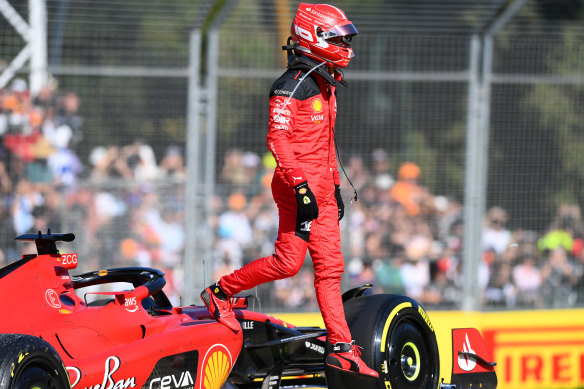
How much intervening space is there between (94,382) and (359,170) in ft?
14.4

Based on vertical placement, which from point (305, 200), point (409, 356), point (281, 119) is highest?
point (281, 119)

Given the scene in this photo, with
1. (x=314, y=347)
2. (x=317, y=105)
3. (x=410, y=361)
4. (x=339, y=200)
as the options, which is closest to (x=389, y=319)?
(x=410, y=361)

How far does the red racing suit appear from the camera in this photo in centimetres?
481

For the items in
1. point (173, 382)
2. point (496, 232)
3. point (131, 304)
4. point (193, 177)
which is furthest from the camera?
point (496, 232)

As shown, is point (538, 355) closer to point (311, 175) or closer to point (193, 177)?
point (193, 177)

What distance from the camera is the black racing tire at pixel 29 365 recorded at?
3.62 m

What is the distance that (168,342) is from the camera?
4.59 metres

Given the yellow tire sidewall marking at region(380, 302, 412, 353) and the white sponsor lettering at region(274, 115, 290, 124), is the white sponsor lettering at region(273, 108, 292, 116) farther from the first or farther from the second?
the yellow tire sidewall marking at region(380, 302, 412, 353)

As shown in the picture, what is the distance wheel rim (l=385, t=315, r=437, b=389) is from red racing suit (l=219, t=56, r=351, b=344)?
0.32 metres

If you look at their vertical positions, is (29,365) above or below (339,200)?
below

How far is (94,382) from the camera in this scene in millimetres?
4145

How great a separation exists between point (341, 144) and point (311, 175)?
3326 mm

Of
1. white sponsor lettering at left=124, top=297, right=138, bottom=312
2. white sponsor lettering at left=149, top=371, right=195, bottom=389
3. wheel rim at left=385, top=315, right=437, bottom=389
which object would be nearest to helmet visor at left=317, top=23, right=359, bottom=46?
wheel rim at left=385, top=315, right=437, bottom=389

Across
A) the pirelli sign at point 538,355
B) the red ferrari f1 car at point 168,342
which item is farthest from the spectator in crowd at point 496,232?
the red ferrari f1 car at point 168,342
